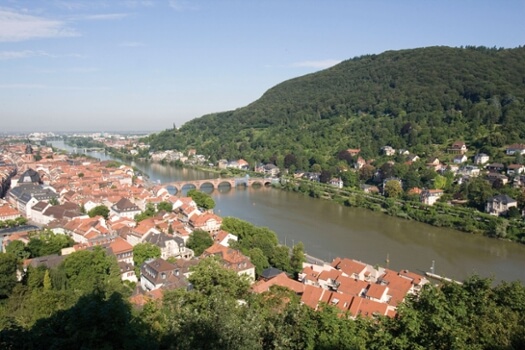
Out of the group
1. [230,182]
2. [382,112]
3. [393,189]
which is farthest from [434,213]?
[382,112]

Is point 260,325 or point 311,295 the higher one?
point 260,325

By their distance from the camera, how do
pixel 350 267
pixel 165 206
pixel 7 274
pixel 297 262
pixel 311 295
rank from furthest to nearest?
pixel 165 206, pixel 297 262, pixel 350 267, pixel 7 274, pixel 311 295

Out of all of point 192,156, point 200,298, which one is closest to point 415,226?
point 200,298

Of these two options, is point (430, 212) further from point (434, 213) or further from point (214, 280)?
point (214, 280)

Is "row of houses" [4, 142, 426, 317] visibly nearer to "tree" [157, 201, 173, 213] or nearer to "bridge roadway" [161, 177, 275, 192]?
"tree" [157, 201, 173, 213]

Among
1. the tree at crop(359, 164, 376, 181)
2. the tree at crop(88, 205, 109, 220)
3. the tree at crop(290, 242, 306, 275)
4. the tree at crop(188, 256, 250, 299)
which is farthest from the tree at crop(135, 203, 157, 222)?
the tree at crop(359, 164, 376, 181)

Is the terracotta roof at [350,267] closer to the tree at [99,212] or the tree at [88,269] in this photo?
the tree at [88,269]
